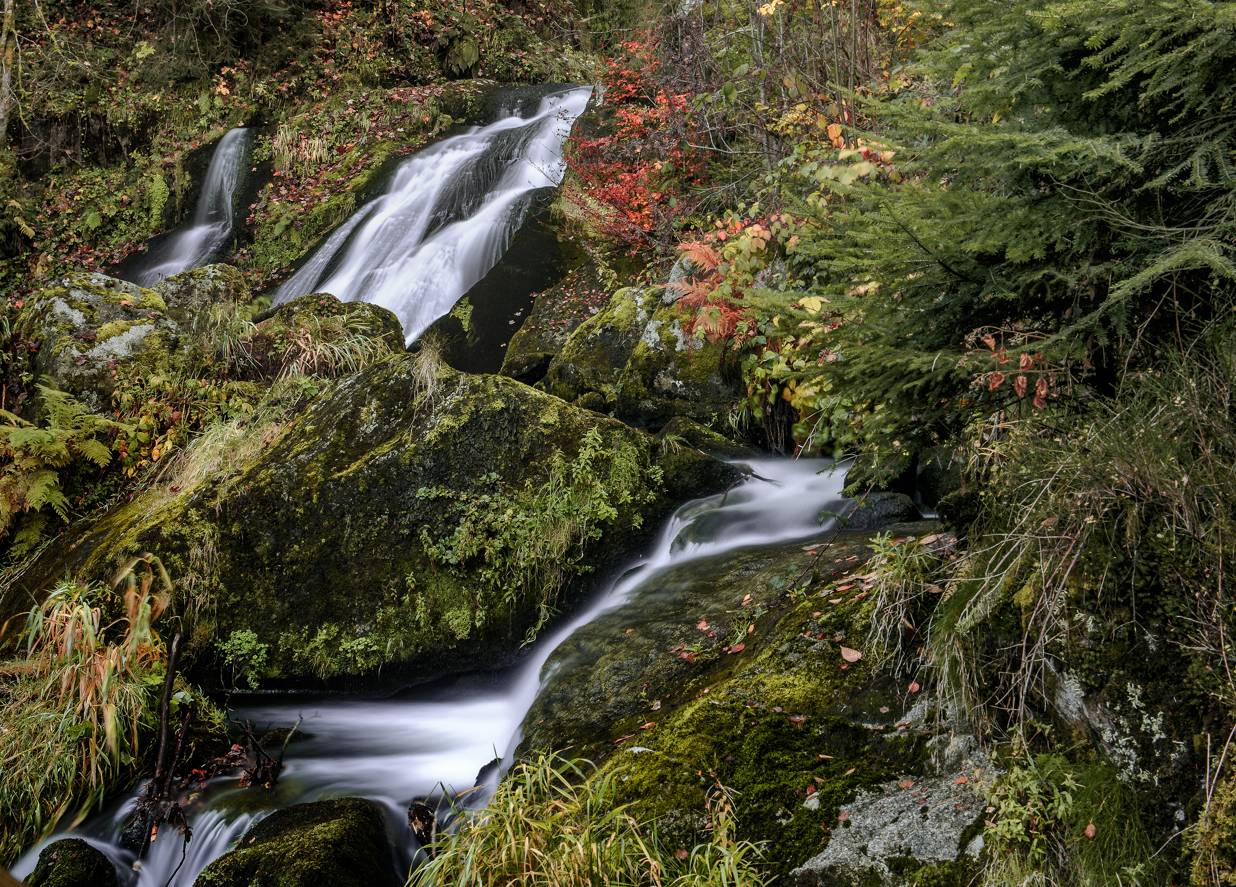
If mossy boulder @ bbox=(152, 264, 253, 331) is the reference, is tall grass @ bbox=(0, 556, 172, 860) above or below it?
below

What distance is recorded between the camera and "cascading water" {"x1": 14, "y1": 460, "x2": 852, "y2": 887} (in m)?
4.17

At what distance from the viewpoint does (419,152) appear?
13.4m

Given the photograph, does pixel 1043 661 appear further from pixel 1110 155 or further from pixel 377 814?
pixel 377 814

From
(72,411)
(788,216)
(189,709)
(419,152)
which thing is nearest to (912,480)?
(788,216)

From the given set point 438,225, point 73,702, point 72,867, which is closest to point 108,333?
point 73,702

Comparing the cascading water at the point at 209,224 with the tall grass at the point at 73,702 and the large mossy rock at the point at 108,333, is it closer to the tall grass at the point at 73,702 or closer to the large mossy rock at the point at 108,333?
the large mossy rock at the point at 108,333

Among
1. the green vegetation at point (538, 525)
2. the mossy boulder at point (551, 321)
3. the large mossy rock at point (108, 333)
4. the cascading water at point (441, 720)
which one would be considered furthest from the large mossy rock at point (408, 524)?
the mossy boulder at point (551, 321)

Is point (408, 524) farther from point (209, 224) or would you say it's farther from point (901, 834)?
point (209, 224)

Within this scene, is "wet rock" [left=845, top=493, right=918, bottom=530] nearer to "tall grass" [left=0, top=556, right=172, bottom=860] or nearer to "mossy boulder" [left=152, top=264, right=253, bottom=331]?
"tall grass" [left=0, top=556, right=172, bottom=860]

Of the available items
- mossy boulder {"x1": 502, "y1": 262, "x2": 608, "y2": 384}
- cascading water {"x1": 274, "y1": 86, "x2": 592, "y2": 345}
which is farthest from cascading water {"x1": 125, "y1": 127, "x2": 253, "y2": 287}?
mossy boulder {"x1": 502, "y1": 262, "x2": 608, "y2": 384}

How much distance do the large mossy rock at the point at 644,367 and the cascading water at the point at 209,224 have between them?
27.1 feet

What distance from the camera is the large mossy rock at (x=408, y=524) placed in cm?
554

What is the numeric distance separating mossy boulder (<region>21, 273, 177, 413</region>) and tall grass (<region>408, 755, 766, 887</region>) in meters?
6.39

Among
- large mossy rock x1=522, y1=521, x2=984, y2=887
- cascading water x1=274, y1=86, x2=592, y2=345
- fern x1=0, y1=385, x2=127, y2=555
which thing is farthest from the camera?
cascading water x1=274, y1=86, x2=592, y2=345
